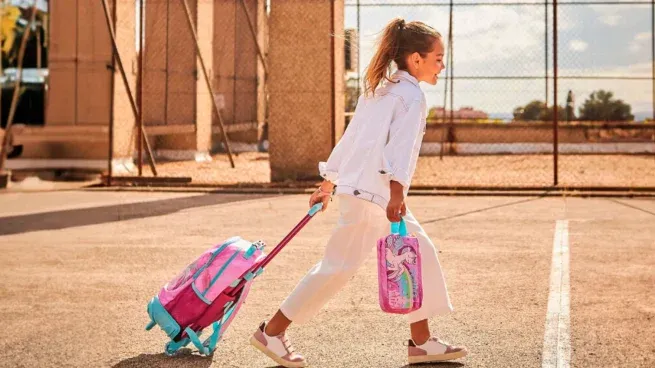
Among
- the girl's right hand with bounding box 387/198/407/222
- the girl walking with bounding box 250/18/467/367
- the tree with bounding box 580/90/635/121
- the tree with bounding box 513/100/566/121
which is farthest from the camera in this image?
the tree with bounding box 580/90/635/121

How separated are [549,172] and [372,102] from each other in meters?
16.2

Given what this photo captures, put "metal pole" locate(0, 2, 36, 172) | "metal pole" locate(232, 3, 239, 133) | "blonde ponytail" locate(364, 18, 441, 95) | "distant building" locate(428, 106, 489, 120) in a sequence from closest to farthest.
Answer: "blonde ponytail" locate(364, 18, 441, 95) → "metal pole" locate(0, 2, 36, 172) → "distant building" locate(428, 106, 489, 120) → "metal pole" locate(232, 3, 239, 133)

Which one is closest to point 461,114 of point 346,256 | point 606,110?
point 606,110

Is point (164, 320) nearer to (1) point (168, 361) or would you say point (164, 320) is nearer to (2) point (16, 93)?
(1) point (168, 361)

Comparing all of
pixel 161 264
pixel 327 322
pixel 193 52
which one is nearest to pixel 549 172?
pixel 193 52

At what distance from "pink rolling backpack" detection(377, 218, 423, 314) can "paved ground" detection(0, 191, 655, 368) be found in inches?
17.1

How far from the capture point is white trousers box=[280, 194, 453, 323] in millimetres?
4676

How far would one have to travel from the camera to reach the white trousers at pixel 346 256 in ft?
15.3

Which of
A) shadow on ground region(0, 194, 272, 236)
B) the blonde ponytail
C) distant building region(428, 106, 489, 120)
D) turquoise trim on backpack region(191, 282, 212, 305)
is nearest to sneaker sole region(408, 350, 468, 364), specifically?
turquoise trim on backpack region(191, 282, 212, 305)

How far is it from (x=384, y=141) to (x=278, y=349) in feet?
3.27

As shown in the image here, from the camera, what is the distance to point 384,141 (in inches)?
182

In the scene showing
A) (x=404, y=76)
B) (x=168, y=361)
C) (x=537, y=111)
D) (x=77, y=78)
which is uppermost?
(x=77, y=78)

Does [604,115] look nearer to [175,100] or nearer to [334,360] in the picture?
[175,100]

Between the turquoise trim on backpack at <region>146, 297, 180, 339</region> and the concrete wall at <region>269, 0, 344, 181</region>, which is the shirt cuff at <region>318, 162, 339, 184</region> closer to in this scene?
the turquoise trim on backpack at <region>146, 297, 180, 339</region>
